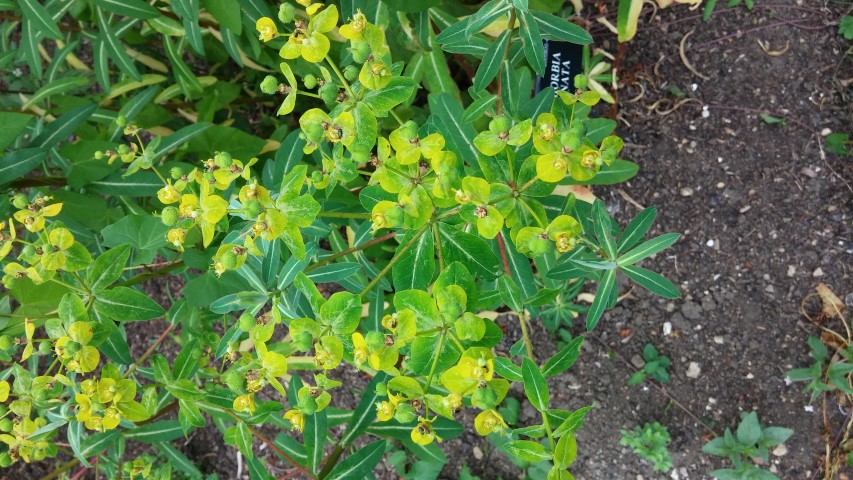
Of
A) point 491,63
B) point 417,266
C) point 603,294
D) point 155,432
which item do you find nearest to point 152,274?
point 155,432

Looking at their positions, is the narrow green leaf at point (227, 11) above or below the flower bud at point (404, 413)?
above

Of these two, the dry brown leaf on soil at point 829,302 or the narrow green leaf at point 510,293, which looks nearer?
the narrow green leaf at point 510,293

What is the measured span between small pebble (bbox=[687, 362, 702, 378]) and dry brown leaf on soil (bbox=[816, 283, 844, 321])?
1.55 ft

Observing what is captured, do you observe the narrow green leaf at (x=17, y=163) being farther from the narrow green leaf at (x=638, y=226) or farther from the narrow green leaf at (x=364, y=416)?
the narrow green leaf at (x=638, y=226)

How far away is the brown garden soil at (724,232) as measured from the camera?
2361 millimetres

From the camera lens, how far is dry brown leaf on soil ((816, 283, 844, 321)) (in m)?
2.34

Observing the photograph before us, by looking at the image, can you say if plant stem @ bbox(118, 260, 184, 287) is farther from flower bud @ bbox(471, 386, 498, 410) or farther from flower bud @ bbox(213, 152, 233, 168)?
flower bud @ bbox(471, 386, 498, 410)

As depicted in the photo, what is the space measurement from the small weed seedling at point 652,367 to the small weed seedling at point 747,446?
0.27 meters

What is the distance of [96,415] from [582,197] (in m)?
1.53

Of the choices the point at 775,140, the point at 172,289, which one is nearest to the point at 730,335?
the point at 775,140

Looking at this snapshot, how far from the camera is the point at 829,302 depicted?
2.35 meters

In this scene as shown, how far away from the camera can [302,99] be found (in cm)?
238

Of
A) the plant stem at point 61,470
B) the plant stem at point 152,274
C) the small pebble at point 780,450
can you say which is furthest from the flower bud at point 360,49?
Result: the small pebble at point 780,450

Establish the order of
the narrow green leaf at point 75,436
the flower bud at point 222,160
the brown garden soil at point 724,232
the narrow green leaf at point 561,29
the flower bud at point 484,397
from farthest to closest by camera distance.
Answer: the brown garden soil at point 724,232 → the narrow green leaf at point 75,436 → the narrow green leaf at point 561,29 → the flower bud at point 222,160 → the flower bud at point 484,397
